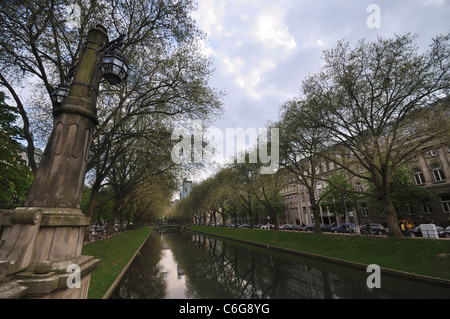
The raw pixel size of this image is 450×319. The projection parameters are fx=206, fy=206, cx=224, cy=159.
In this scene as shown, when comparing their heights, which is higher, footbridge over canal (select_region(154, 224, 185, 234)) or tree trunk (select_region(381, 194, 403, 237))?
tree trunk (select_region(381, 194, 403, 237))

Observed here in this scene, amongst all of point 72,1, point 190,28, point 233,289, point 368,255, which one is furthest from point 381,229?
point 72,1

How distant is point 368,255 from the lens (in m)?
16.3

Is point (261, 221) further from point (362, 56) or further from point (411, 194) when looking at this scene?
point (362, 56)

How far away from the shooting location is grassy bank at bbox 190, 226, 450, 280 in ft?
40.8

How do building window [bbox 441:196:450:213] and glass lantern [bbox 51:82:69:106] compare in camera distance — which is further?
building window [bbox 441:196:450:213]

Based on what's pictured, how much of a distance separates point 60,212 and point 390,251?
20.4m

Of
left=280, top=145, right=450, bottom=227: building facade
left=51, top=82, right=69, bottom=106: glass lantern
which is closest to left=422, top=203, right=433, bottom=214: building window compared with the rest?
left=280, top=145, right=450, bottom=227: building facade

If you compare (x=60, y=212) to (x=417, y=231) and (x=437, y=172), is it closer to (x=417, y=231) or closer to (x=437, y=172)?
(x=417, y=231)

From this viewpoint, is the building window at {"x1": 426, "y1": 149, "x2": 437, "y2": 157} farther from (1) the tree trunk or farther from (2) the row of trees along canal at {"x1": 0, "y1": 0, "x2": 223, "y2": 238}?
(2) the row of trees along canal at {"x1": 0, "y1": 0, "x2": 223, "y2": 238}

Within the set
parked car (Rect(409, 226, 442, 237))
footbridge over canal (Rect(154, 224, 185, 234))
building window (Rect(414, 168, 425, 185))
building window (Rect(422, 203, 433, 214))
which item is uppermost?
building window (Rect(414, 168, 425, 185))

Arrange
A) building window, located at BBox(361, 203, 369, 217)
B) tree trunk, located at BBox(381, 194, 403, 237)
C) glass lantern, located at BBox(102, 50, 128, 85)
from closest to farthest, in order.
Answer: glass lantern, located at BBox(102, 50, 128, 85)
tree trunk, located at BBox(381, 194, 403, 237)
building window, located at BBox(361, 203, 369, 217)

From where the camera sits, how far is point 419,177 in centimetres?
3625

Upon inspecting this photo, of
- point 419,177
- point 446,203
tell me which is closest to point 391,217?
point 446,203

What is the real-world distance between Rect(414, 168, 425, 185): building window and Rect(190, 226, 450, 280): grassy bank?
26.5 meters
